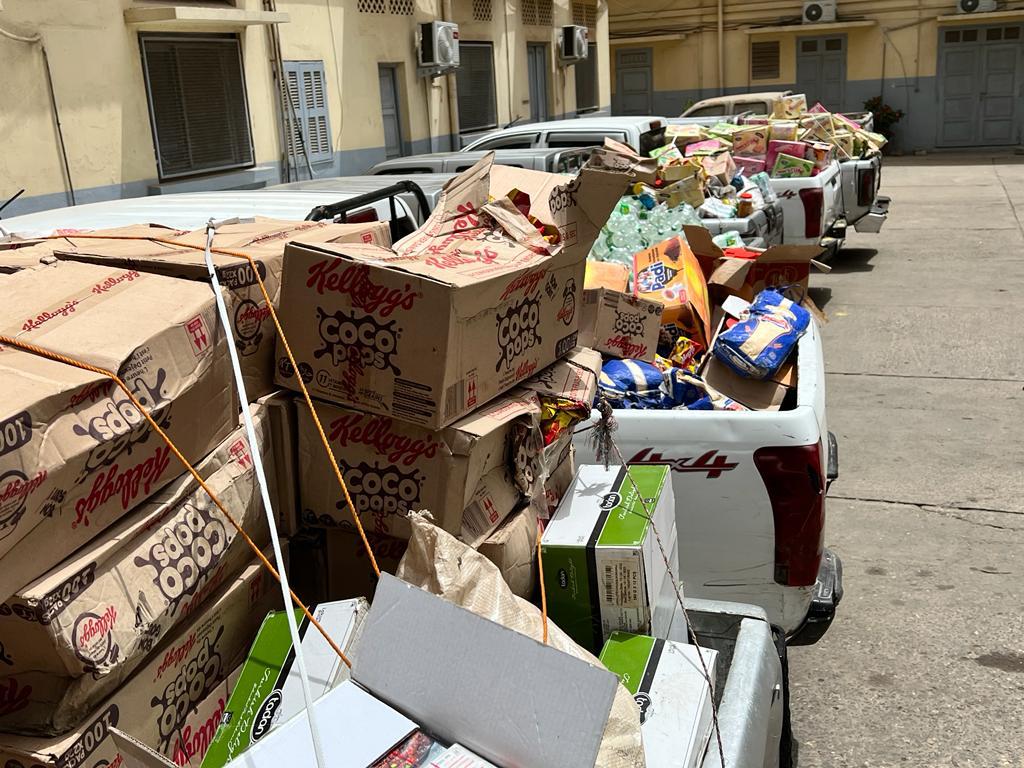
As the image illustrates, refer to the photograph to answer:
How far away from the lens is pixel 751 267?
5145mm

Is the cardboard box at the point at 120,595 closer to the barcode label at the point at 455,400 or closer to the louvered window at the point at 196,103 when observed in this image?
the barcode label at the point at 455,400

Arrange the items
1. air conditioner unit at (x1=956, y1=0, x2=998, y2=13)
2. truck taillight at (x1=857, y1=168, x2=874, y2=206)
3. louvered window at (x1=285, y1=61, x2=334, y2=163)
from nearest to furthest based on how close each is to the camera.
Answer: louvered window at (x1=285, y1=61, x2=334, y2=163)
truck taillight at (x1=857, y1=168, x2=874, y2=206)
air conditioner unit at (x1=956, y1=0, x2=998, y2=13)

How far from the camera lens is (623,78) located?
27.1 metres

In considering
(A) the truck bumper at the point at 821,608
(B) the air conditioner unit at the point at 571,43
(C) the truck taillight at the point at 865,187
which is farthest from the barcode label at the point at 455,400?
(B) the air conditioner unit at the point at 571,43

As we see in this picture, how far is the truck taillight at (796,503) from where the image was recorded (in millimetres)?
3113

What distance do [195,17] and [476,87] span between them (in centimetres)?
726

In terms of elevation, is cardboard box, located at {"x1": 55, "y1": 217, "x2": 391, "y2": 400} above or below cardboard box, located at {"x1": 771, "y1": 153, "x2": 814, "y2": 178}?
above

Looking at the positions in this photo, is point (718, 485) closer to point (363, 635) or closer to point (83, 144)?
point (363, 635)

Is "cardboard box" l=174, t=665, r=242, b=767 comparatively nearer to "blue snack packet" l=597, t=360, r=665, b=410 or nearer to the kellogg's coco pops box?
the kellogg's coco pops box

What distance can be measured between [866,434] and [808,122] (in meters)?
7.04

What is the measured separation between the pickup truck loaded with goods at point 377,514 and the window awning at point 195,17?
6.88 m

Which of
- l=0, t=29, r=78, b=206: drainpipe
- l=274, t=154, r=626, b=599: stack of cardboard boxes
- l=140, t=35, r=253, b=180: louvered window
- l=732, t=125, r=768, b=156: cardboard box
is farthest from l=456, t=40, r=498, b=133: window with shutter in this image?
l=274, t=154, r=626, b=599: stack of cardboard boxes

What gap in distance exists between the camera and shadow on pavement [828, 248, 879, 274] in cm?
1160

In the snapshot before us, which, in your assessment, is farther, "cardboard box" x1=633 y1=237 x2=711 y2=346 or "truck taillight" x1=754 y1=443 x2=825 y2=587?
"cardboard box" x1=633 y1=237 x2=711 y2=346
